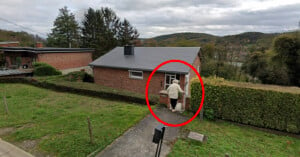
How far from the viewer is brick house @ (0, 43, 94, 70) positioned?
676 inches

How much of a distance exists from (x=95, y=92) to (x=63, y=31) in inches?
1560

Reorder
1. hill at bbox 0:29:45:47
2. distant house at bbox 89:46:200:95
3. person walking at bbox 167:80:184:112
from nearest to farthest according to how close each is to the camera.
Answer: person walking at bbox 167:80:184:112, distant house at bbox 89:46:200:95, hill at bbox 0:29:45:47

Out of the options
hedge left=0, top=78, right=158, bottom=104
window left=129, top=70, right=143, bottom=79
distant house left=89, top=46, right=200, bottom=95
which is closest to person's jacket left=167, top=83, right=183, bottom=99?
hedge left=0, top=78, right=158, bottom=104

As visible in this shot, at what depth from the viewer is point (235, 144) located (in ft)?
14.8

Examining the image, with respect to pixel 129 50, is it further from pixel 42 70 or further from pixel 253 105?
pixel 253 105

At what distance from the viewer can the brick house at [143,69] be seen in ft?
38.7

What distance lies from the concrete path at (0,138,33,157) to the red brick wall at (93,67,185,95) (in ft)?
32.0

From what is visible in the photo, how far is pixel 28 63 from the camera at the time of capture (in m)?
18.2

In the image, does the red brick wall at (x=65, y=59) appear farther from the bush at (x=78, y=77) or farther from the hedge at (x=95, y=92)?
the bush at (x=78, y=77)

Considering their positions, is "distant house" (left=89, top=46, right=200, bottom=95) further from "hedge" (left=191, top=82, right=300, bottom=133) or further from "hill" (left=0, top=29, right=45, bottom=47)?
"hill" (left=0, top=29, right=45, bottom=47)

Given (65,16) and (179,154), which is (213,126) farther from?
(65,16)

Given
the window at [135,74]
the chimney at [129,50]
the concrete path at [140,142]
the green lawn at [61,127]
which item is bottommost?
the concrete path at [140,142]

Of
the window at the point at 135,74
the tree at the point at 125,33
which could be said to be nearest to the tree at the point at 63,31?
the tree at the point at 125,33

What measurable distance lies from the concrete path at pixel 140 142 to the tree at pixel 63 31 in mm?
42412
